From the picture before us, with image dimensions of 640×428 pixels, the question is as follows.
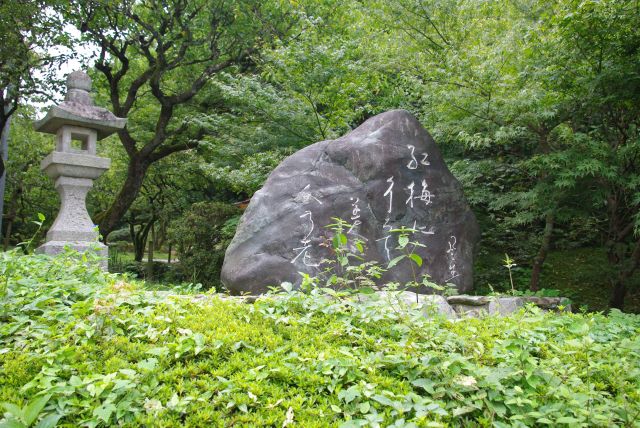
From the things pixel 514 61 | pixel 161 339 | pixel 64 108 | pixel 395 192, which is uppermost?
pixel 514 61

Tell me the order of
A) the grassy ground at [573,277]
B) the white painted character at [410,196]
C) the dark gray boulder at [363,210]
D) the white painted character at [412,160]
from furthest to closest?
1. the grassy ground at [573,277]
2. the white painted character at [412,160]
3. the white painted character at [410,196]
4. the dark gray boulder at [363,210]

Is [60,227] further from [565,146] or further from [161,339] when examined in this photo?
[565,146]

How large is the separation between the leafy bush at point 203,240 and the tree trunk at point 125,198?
7.63 ft

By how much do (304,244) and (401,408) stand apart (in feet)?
12.2

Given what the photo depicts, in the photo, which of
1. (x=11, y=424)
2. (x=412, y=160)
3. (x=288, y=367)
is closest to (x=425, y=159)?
(x=412, y=160)

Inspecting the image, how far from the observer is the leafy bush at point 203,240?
9727mm

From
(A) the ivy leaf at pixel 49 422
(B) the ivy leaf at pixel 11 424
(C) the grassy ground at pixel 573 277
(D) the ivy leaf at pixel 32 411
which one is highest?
(D) the ivy leaf at pixel 32 411

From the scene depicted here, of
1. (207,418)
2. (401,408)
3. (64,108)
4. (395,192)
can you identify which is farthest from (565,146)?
(64,108)

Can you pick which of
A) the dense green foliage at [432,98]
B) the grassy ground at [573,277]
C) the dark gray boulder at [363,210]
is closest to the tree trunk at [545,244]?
the dense green foliage at [432,98]

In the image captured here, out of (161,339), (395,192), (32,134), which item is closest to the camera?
(161,339)

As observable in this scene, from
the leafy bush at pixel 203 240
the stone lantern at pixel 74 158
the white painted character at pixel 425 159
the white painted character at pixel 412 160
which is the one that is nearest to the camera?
the white painted character at pixel 412 160

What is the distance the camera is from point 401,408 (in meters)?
1.96

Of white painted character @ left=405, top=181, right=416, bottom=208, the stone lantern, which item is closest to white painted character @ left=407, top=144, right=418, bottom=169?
white painted character @ left=405, top=181, right=416, bottom=208

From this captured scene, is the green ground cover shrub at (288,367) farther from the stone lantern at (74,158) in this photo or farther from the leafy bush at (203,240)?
the leafy bush at (203,240)
